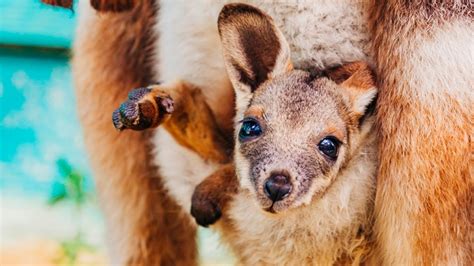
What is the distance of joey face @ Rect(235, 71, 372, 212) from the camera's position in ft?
5.70

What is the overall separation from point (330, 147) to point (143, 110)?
0.41 meters

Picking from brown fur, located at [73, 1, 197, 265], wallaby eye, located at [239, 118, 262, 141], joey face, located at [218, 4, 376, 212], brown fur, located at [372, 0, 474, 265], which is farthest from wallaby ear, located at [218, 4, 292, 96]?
brown fur, located at [73, 1, 197, 265]

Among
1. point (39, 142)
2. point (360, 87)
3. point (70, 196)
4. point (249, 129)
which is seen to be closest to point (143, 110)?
point (249, 129)

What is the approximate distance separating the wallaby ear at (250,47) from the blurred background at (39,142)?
2159mm

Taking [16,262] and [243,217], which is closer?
[243,217]

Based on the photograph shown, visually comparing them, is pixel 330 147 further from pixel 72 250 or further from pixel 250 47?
pixel 72 250

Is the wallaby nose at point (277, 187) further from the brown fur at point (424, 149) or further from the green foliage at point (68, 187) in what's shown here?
the green foliage at point (68, 187)

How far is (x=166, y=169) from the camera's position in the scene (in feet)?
7.69

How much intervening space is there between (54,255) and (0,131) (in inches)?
23.8

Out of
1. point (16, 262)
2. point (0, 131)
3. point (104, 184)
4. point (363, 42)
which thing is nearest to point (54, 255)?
point (16, 262)

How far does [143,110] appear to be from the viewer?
6.36 ft

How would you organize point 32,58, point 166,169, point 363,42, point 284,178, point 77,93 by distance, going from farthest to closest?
1. point 32,58
2. point 77,93
3. point 166,169
4. point 363,42
5. point 284,178

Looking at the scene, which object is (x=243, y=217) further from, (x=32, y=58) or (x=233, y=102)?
(x=32, y=58)

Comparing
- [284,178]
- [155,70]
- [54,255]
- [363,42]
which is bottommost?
[54,255]
